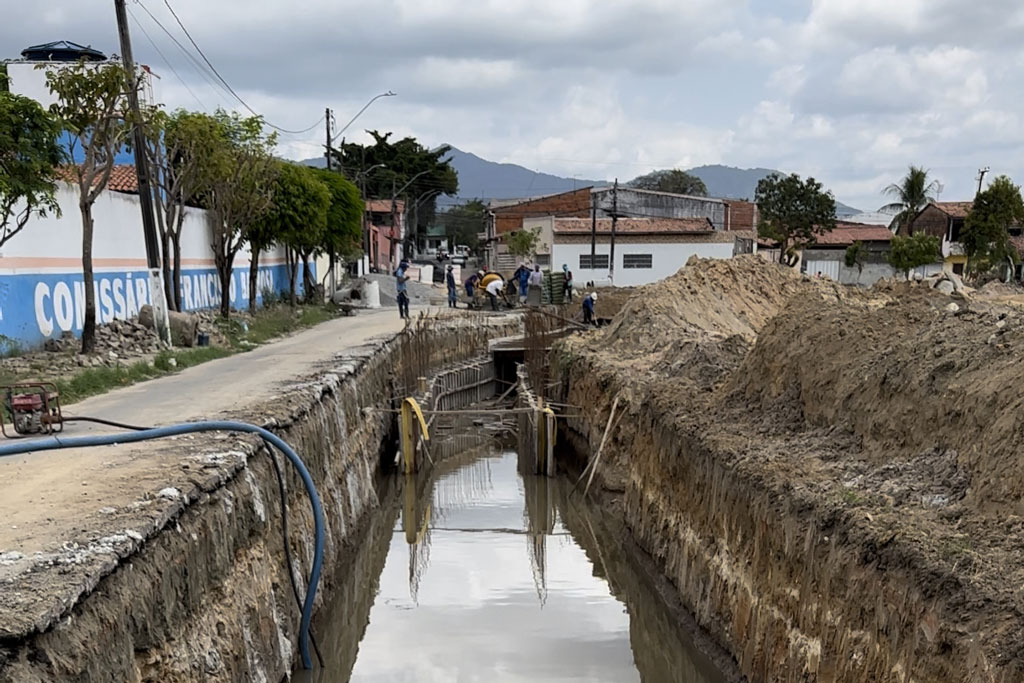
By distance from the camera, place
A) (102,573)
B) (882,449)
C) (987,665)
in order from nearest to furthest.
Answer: (987,665) < (102,573) < (882,449)

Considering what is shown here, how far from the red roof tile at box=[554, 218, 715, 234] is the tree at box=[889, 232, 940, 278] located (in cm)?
859

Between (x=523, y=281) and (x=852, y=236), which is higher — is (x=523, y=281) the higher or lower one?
the lower one

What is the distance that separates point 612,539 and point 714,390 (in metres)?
2.77

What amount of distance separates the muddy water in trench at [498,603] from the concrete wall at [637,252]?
90.6 ft

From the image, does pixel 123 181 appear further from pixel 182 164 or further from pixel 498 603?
pixel 498 603

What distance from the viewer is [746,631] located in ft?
23.0

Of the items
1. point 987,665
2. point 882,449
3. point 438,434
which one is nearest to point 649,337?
point 438,434

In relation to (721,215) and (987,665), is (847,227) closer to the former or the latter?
(721,215)

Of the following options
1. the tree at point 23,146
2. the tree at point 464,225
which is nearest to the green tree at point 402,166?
the tree at point 464,225

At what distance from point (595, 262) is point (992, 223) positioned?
1771cm

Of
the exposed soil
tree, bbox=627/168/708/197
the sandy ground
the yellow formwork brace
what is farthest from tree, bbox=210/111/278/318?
tree, bbox=627/168/708/197

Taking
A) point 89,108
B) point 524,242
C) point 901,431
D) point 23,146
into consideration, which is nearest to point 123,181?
point 89,108

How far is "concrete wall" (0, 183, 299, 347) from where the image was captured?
12.9 metres

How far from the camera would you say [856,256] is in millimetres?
45000
